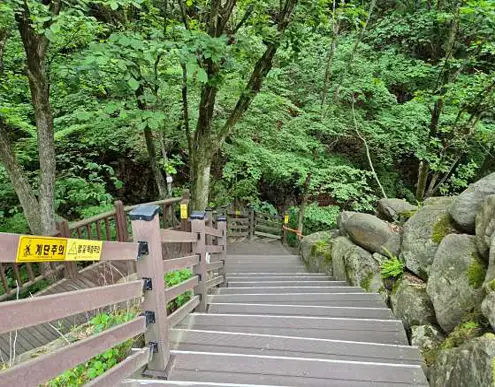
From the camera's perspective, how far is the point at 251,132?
8.73m

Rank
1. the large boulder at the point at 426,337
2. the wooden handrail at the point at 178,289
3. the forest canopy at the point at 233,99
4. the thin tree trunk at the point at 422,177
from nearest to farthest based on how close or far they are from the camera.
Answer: the wooden handrail at the point at 178,289 < the large boulder at the point at 426,337 < the forest canopy at the point at 233,99 < the thin tree trunk at the point at 422,177

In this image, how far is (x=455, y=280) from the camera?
2.87 meters

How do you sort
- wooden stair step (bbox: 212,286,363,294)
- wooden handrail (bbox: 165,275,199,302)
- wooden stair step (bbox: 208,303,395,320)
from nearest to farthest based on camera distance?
wooden handrail (bbox: 165,275,199,302) < wooden stair step (bbox: 208,303,395,320) < wooden stair step (bbox: 212,286,363,294)

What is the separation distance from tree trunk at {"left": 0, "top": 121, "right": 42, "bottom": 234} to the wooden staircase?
3331 mm

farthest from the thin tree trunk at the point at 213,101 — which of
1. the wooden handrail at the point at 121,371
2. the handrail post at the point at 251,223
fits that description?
the handrail post at the point at 251,223

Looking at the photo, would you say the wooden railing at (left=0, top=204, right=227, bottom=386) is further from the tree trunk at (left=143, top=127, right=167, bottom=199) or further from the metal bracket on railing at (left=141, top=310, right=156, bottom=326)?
the tree trunk at (left=143, top=127, right=167, bottom=199)

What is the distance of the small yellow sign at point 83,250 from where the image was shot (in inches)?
55.9

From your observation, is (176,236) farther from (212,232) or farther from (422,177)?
(422,177)

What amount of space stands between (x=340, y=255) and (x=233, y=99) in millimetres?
4076

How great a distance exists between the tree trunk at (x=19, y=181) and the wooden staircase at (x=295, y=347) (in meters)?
3.33

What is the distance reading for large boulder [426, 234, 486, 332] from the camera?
2.71 m

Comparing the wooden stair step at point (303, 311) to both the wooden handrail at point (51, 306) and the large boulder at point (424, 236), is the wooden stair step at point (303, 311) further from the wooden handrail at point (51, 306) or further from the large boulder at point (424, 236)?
the wooden handrail at point (51, 306)

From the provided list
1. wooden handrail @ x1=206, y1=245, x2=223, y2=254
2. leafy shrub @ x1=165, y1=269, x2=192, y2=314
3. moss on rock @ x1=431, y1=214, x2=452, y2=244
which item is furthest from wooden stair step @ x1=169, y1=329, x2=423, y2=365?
wooden handrail @ x1=206, y1=245, x2=223, y2=254

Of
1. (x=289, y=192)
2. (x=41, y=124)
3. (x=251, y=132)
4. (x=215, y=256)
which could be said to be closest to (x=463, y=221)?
(x=215, y=256)
